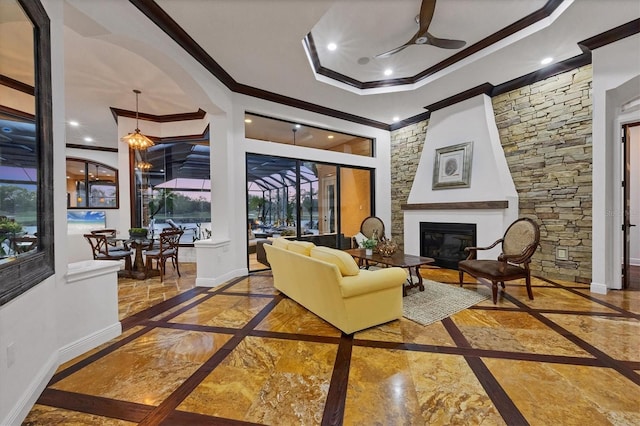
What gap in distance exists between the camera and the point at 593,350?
2.20 metres

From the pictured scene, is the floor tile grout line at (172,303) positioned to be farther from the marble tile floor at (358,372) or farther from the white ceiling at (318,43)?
the white ceiling at (318,43)

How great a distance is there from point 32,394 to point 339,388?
6.35 ft

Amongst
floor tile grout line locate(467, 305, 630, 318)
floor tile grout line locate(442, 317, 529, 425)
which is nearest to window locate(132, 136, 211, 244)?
floor tile grout line locate(467, 305, 630, 318)

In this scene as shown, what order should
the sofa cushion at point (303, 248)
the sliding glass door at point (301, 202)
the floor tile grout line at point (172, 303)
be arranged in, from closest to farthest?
the floor tile grout line at point (172, 303) < the sofa cushion at point (303, 248) < the sliding glass door at point (301, 202)

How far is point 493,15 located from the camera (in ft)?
10.4

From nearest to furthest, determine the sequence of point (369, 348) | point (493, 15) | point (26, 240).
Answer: point (26, 240), point (369, 348), point (493, 15)

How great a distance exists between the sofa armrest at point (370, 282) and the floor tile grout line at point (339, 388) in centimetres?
45

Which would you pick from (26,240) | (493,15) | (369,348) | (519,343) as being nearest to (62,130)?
(26,240)

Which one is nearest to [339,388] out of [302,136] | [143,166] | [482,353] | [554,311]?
[482,353]

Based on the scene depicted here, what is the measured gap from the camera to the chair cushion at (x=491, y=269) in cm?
329

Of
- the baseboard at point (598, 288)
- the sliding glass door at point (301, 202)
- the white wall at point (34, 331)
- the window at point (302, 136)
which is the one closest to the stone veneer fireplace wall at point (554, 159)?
the baseboard at point (598, 288)

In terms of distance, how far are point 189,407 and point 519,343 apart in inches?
106

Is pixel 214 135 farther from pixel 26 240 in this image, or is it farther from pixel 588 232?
pixel 588 232

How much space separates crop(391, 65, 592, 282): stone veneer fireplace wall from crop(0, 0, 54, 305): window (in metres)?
5.62
